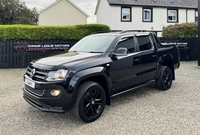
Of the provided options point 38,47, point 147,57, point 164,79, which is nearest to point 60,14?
point 38,47

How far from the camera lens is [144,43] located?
5.61 m

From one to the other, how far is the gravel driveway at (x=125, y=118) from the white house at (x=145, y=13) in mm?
17928

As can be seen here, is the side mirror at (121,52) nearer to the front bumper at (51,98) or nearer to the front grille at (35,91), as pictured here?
the front bumper at (51,98)

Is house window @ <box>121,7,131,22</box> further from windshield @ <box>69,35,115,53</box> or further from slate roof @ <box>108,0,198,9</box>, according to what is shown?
windshield @ <box>69,35,115,53</box>

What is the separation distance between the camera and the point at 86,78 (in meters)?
3.96

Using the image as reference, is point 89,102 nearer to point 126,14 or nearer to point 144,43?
point 144,43

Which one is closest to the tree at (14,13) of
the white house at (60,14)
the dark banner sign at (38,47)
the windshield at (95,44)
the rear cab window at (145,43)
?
the white house at (60,14)

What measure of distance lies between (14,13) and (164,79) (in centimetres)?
3730

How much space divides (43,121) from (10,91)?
2947mm

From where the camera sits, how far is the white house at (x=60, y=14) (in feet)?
90.7

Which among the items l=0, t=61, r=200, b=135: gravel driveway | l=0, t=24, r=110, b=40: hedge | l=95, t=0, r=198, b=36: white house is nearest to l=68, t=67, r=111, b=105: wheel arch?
l=0, t=61, r=200, b=135: gravel driveway

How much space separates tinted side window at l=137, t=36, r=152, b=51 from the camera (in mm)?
5443

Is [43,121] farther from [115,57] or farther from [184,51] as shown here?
[184,51]

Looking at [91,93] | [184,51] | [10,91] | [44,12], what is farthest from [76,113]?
[44,12]
